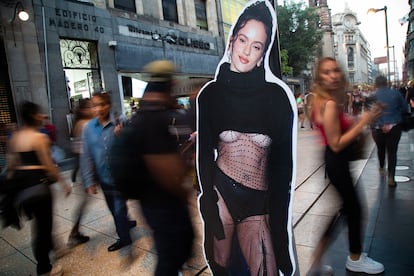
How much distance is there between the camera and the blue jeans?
3.26 meters

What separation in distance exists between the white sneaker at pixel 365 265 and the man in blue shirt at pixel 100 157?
7.54ft

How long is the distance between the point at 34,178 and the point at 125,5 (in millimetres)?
11704

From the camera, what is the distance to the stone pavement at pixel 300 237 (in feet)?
9.37

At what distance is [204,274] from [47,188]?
1.75 m

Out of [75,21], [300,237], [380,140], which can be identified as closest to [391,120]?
[380,140]

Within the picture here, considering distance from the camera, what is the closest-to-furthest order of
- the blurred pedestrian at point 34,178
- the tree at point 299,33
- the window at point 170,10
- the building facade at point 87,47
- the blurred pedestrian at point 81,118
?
the blurred pedestrian at point 34,178 < the blurred pedestrian at point 81,118 < the building facade at point 87,47 < the window at point 170,10 < the tree at point 299,33

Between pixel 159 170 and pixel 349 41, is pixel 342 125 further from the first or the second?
pixel 349 41

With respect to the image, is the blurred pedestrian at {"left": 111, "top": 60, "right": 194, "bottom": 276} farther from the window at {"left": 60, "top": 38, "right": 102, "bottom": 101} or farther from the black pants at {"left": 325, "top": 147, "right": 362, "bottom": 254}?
the window at {"left": 60, "top": 38, "right": 102, "bottom": 101}

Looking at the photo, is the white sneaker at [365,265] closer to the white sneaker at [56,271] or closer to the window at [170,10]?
the white sneaker at [56,271]

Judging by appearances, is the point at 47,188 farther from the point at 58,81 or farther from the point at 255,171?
the point at 58,81

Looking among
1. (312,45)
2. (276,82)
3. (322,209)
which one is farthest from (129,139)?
(312,45)

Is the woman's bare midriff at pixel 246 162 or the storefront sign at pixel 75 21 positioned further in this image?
the storefront sign at pixel 75 21

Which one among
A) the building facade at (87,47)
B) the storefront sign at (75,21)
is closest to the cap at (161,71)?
the building facade at (87,47)

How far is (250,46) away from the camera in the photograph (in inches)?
75.4
